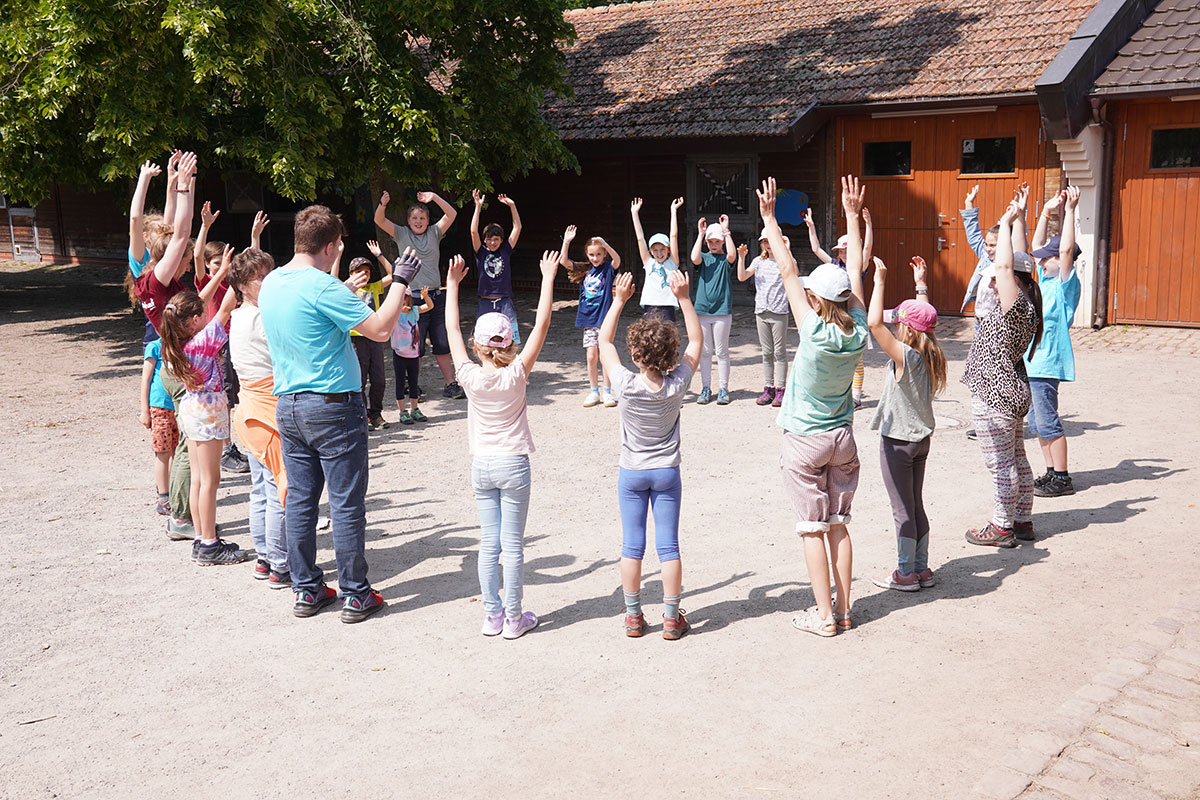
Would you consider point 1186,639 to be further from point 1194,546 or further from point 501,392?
point 501,392

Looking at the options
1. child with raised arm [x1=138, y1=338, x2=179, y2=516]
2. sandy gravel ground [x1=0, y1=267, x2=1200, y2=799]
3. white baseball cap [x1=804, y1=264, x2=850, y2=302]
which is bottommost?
sandy gravel ground [x1=0, y1=267, x2=1200, y2=799]

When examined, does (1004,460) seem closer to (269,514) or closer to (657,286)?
(269,514)

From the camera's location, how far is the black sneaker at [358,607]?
5.52m

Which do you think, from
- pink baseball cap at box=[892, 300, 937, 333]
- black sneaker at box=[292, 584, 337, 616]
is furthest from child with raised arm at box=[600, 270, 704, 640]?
black sneaker at box=[292, 584, 337, 616]

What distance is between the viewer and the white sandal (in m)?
5.21

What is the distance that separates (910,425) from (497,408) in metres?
2.11

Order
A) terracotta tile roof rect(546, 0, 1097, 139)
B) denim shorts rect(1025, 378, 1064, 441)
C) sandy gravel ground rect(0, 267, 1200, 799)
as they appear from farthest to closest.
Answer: terracotta tile roof rect(546, 0, 1097, 139) < denim shorts rect(1025, 378, 1064, 441) < sandy gravel ground rect(0, 267, 1200, 799)

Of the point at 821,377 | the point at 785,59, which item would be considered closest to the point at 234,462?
the point at 821,377

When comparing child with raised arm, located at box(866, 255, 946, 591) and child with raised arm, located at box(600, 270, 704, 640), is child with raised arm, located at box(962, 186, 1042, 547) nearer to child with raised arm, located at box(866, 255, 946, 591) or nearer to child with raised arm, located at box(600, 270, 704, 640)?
child with raised arm, located at box(866, 255, 946, 591)

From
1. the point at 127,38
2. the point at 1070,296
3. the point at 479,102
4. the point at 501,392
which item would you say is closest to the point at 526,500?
the point at 501,392

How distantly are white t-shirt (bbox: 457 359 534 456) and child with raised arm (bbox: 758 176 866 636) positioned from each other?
1.27 m

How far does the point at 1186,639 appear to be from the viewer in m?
5.06

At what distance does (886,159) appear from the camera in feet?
51.4

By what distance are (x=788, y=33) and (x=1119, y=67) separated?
554 cm
